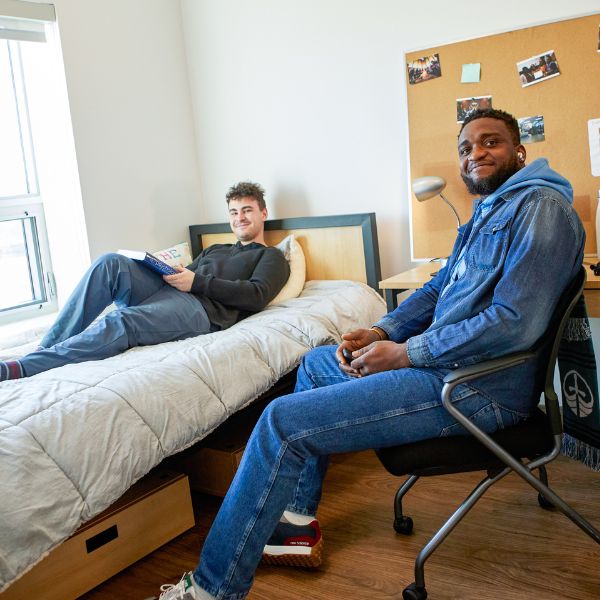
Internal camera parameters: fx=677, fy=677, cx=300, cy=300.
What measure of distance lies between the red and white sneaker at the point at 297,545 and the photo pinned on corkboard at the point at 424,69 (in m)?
1.89

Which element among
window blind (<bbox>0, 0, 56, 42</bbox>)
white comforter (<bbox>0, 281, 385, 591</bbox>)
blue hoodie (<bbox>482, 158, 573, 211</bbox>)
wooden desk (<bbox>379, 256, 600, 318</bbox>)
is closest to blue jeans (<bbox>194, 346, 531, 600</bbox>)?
white comforter (<bbox>0, 281, 385, 591</bbox>)

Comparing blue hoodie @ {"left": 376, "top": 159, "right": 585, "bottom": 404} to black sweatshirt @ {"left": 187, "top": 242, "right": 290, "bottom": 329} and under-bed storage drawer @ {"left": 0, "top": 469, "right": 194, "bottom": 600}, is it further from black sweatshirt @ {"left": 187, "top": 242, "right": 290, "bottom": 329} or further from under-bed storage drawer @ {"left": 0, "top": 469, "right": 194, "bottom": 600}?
black sweatshirt @ {"left": 187, "top": 242, "right": 290, "bottom": 329}

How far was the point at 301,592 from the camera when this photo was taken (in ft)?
5.89

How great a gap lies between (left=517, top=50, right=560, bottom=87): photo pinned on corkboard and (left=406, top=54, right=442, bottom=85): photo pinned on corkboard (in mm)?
340

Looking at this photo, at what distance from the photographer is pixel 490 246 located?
1.65m

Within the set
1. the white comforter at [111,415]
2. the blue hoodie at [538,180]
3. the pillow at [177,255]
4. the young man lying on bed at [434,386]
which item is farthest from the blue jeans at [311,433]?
the pillow at [177,255]

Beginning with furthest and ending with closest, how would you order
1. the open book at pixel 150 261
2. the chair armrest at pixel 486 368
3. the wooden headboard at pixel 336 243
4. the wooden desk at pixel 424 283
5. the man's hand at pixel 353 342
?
1. the wooden headboard at pixel 336 243
2. the open book at pixel 150 261
3. the wooden desk at pixel 424 283
4. the man's hand at pixel 353 342
5. the chair armrest at pixel 486 368

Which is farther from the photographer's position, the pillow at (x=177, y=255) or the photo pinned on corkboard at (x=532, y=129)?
the pillow at (x=177, y=255)

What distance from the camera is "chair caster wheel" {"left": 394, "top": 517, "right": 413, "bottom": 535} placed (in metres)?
2.03

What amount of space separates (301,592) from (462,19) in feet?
7.44

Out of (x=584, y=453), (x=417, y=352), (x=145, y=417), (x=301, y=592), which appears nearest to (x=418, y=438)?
(x=417, y=352)

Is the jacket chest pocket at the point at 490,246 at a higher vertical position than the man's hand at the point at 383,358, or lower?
higher

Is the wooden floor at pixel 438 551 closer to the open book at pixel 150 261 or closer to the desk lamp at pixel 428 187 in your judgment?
the open book at pixel 150 261

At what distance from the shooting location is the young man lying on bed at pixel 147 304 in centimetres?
236
